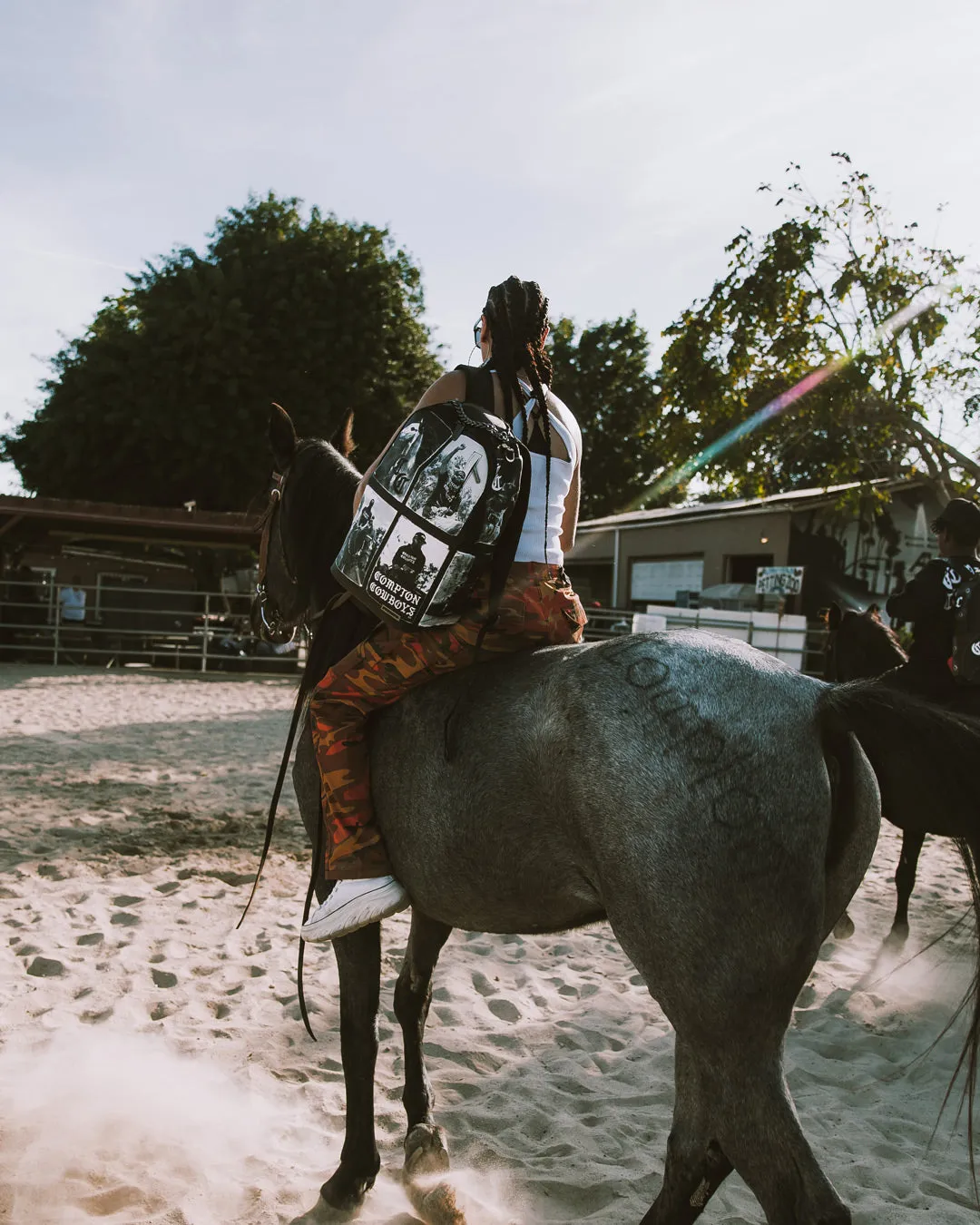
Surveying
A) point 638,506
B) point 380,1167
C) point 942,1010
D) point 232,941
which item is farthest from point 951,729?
point 638,506

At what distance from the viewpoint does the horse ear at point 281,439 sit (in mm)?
3189

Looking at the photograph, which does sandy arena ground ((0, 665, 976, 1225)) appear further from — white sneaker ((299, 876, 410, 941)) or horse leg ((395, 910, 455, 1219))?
white sneaker ((299, 876, 410, 941))

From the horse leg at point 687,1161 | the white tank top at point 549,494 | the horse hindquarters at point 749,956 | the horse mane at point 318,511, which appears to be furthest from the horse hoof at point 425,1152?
the white tank top at point 549,494

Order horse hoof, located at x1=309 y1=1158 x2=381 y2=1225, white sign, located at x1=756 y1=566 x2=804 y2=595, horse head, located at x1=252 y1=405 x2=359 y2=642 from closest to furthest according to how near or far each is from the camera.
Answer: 1. horse hoof, located at x1=309 y1=1158 x2=381 y2=1225
2. horse head, located at x1=252 y1=405 x2=359 y2=642
3. white sign, located at x1=756 y1=566 x2=804 y2=595

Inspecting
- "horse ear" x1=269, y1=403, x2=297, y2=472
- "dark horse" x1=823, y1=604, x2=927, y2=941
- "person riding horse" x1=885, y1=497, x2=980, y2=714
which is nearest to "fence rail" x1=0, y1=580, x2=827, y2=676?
"dark horse" x1=823, y1=604, x2=927, y2=941

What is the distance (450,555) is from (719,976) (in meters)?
1.09

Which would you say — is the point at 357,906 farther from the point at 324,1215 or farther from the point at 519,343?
the point at 519,343

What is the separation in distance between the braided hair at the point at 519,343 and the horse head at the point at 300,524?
2.78 feet

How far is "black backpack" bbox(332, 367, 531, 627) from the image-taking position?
84.7 inches

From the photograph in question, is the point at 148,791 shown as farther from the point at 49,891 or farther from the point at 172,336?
the point at 172,336

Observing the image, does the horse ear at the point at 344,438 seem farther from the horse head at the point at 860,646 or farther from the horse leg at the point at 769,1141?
the horse head at the point at 860,646

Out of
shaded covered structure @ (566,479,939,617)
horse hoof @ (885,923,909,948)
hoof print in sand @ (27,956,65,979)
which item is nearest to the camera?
hoof print in sand @ (27,956,65,979)

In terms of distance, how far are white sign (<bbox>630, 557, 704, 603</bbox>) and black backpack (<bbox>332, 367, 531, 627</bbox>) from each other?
2158cm

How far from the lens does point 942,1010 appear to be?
13.9ft
